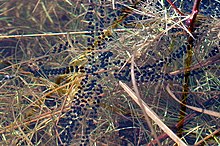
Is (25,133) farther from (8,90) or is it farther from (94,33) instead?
(94,33)

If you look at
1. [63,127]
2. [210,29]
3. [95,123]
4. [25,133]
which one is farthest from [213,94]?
[25,133]

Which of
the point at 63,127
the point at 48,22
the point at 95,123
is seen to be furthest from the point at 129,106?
the point at 48,22

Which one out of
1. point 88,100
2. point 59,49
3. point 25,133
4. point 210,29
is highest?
point 210,29

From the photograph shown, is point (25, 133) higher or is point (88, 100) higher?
point (88, 100)

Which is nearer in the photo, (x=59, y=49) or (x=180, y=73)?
(x=180, y=73)

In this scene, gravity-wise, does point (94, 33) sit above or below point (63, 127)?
above

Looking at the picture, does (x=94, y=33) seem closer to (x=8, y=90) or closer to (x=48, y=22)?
(x=48, y=22)
